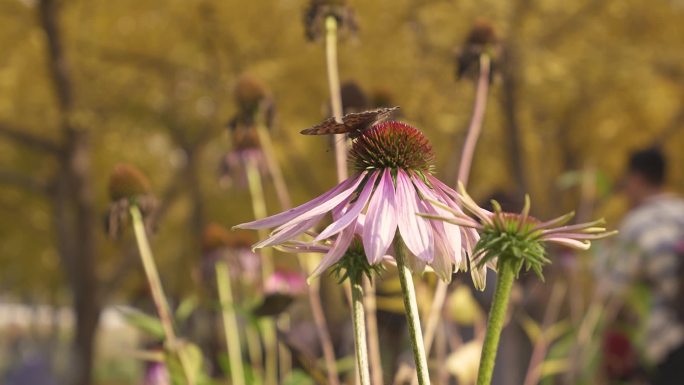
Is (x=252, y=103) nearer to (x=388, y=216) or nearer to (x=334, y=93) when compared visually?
(x=334, y=93)

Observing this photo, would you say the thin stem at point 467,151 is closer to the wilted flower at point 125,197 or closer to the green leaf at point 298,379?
the green leaf at point 298,379

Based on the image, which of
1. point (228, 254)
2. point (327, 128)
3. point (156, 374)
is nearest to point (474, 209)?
point (327, 128)

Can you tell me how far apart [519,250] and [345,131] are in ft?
0.63

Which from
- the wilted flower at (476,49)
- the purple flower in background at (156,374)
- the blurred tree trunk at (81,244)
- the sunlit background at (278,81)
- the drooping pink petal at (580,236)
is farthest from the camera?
the blurred tree trunk at (81,244)

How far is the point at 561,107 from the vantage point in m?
12.5

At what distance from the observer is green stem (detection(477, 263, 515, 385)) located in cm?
79

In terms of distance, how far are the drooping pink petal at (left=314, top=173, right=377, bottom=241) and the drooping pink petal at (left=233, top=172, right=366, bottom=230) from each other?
1 cm

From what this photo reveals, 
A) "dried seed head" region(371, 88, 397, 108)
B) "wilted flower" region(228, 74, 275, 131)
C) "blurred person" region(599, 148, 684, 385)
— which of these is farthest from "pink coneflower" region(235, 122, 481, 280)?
"blurred person" region(599, 148, 684, 385)

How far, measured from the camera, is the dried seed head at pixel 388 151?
948mm

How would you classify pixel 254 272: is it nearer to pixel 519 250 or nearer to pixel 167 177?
pixel 519 250

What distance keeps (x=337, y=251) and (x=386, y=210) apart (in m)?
0.06

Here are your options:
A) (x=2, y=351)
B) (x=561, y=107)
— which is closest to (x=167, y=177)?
(x=561, y=107)

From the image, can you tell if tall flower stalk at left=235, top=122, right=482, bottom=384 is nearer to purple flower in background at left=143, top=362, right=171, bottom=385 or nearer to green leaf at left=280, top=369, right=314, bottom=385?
green leaf at left=280, top=369, right=314, bottom=385

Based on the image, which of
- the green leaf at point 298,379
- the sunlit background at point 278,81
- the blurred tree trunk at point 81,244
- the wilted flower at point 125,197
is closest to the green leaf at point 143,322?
the wilted flower at point 125,197
